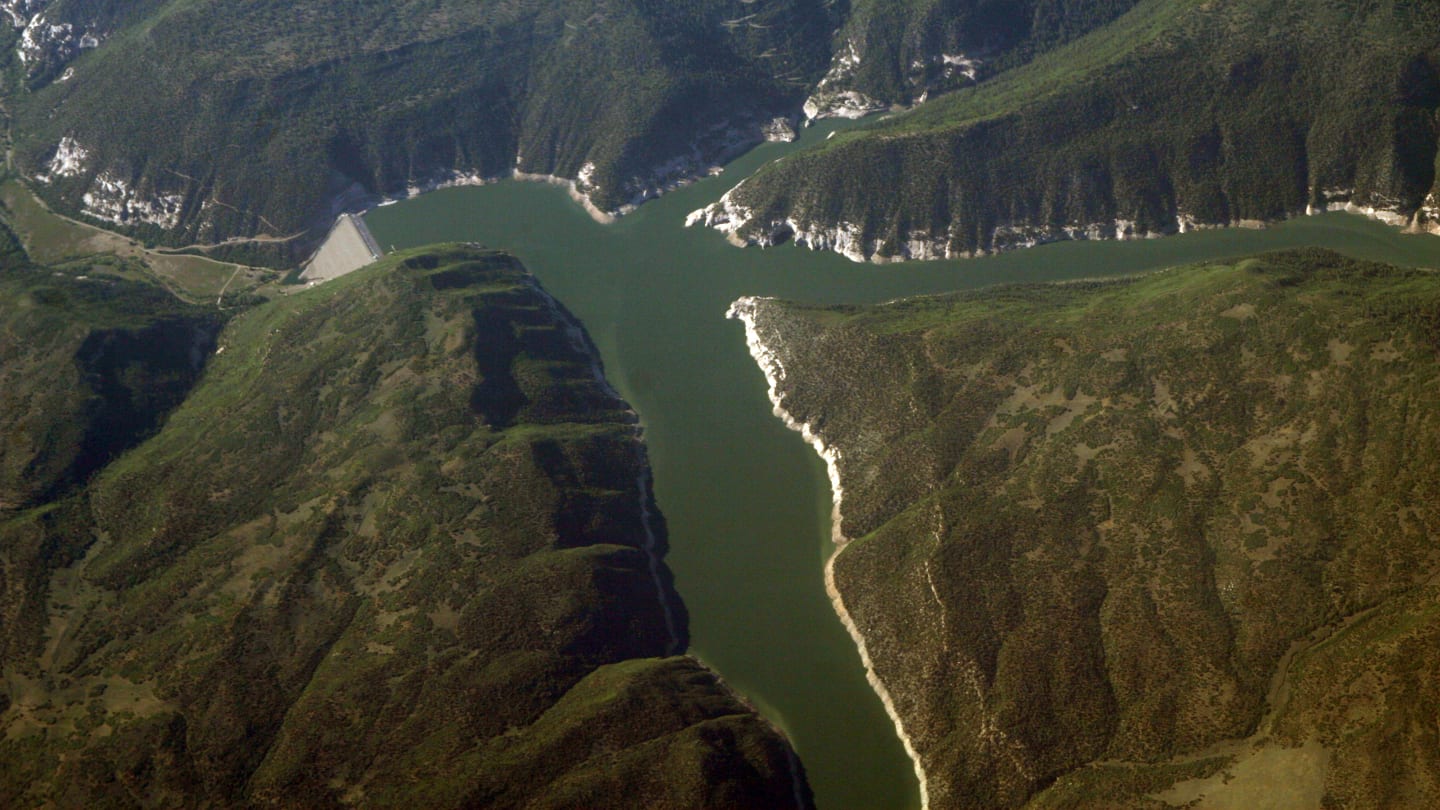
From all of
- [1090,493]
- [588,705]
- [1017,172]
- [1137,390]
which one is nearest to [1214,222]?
[1017,172]

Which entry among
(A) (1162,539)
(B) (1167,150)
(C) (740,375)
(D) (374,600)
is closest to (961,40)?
(B) (1167,150)

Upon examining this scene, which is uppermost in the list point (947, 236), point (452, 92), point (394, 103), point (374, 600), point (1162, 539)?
point (452, 92)

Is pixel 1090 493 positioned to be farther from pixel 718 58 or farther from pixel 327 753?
pixel 718 58

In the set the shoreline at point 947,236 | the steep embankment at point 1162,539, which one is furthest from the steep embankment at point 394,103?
the steep embankment at point 1162,539

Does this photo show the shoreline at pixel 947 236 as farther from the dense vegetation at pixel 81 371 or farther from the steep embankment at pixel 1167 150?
the dense vegetation at pixel 81 371

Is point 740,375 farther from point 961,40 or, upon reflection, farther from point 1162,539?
point 961,40

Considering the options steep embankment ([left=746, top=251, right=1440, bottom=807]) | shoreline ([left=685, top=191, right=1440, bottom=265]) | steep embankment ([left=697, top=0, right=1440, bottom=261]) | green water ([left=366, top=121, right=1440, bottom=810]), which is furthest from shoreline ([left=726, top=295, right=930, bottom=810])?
steep embankment ([left=697, top=0, right=1440, bottom=261])

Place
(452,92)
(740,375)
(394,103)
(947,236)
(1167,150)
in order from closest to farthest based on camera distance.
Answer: (740,375) < (1167,150) < (947,236) < (394,103) < (452,92)
